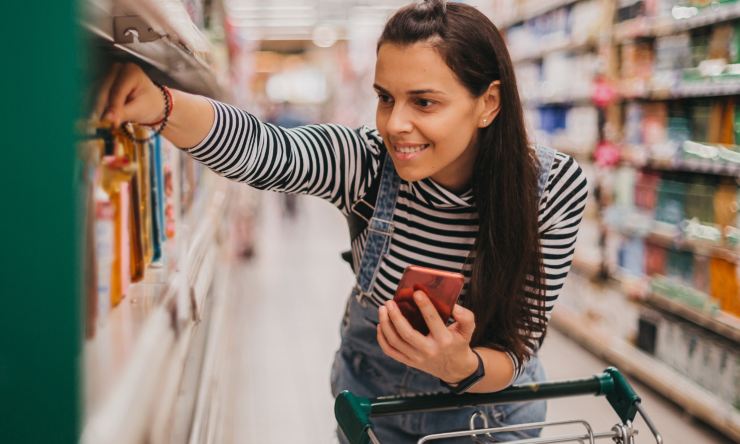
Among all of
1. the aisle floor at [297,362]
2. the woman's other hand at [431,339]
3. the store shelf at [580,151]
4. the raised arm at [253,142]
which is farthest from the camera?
the store shelf at [580,151]

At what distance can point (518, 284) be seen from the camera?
1385mm

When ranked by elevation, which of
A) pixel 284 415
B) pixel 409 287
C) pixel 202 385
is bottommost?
pixel 284 415

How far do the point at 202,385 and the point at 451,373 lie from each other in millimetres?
1211

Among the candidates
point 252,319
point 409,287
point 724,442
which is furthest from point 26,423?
point 252,319

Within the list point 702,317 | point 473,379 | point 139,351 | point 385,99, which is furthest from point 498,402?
point 702,317

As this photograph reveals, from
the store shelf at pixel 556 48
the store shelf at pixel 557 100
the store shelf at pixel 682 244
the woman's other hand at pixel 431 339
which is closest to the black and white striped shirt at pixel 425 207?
the woman's other hand at pixel 431 339

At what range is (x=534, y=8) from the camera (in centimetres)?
541

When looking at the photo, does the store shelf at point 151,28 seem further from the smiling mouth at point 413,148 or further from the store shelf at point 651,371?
the store shelf at point 651,371

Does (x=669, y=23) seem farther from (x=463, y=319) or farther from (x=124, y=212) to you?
(x=124, y=212)

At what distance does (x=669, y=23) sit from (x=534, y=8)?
1.97 m

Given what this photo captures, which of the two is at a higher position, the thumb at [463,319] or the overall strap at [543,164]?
the overall strap at [543,164]

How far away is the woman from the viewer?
124cm

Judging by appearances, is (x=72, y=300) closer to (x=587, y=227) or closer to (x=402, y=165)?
(x=402, y=165)

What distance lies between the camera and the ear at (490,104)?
1.37 m
